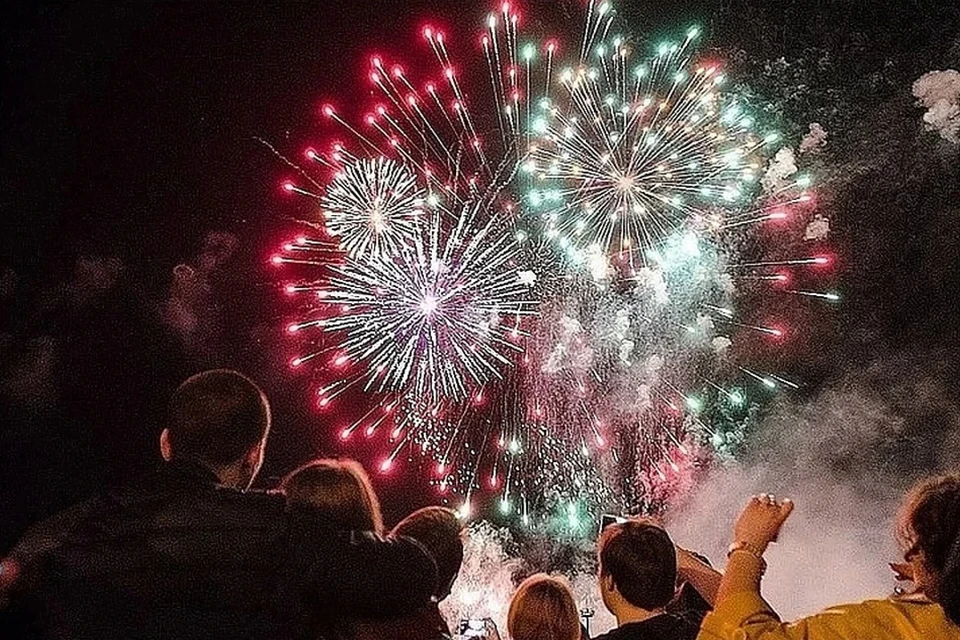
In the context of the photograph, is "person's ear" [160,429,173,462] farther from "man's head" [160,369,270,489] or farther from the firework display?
the firework display

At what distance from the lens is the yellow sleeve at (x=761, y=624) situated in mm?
1404

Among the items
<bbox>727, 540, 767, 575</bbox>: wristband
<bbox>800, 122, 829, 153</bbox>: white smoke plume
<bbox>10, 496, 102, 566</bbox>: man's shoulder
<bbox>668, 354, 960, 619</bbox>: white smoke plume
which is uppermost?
<bbox>800, 122, 829, 153</bbox>: white smoke plume

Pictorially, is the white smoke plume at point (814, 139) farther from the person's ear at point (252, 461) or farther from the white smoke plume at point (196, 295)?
the person's ear at point (252, 461)

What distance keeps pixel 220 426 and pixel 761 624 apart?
0.97 metres

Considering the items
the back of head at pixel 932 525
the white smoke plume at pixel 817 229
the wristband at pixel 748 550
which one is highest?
the white smoke plume at pixel 817 229

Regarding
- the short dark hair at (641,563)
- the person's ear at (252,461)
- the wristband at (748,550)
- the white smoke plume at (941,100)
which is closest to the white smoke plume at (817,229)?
the white smoke plume at (941,100)

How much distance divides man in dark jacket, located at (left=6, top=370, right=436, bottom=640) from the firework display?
3.11 meters

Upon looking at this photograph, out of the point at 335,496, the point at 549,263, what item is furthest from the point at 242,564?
the point at 549,263

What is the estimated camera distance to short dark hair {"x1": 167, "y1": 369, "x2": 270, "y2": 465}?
5.69 feet

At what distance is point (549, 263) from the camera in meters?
5.20

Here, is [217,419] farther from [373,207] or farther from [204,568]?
[373,207]

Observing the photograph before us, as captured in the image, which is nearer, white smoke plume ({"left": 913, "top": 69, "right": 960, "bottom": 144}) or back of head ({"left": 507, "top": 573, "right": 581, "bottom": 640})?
back of head ({"left": 507, "top": 573, "right": 581, "bottom": 640})

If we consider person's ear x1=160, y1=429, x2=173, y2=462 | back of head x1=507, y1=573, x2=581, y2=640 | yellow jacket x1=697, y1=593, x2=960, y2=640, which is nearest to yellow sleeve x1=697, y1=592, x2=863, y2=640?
yellow jacket x1=697, y1=593, x2=960, y2=640

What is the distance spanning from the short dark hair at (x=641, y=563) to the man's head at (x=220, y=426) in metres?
0.72
